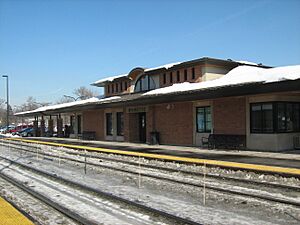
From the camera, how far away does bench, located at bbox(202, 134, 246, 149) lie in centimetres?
1862

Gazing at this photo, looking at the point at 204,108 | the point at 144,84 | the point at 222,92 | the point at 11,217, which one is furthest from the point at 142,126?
the point at 11,217

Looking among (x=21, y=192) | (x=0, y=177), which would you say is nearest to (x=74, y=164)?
(x=0, y=177)

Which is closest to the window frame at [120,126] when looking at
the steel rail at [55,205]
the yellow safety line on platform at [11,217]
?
the steel rail at [55,205]

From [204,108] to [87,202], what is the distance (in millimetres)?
14521

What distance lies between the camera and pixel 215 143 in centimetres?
1966

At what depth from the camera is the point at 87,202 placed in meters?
8.27

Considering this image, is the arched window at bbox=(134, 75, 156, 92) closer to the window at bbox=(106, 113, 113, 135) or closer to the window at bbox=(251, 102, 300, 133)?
the window at bbox=(106, 113, 113, 135)

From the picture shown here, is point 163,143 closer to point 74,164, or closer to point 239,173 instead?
point 74,164

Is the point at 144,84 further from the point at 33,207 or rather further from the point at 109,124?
the point at 33,207

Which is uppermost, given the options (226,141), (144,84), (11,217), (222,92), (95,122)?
(144,84)

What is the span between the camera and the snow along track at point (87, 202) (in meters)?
6.71

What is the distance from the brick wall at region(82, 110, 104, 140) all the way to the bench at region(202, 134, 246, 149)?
1578 centimetres

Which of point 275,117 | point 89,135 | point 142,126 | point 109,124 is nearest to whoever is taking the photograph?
point 275,117

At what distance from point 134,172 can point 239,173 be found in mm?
3574
